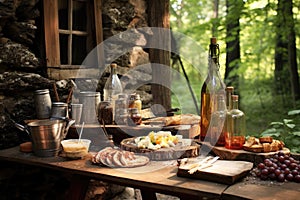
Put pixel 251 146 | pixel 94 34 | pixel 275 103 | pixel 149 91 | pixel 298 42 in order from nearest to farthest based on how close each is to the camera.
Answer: pixel 251 146, pixel 94 34, pixel 149 91, pixel 275 103, pixel 298 42

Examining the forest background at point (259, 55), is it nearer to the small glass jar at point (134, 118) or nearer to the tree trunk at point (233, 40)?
the tree trunk at point (233, 40)

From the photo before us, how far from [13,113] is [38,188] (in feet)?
1.75

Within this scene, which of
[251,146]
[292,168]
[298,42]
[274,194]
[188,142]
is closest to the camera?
[274,194]

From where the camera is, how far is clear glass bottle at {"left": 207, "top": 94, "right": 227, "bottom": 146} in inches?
66.4

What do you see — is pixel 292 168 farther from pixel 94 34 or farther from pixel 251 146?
pixel 94 34

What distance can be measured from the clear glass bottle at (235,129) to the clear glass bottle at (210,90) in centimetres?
14

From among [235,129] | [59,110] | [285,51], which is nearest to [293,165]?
[235,129]

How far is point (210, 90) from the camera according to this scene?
182cm

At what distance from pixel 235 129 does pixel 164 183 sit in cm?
55

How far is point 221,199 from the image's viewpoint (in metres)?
1.18

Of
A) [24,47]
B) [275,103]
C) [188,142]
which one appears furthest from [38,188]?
[275,103]

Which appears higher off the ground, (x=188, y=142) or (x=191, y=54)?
(x=191, y=54)

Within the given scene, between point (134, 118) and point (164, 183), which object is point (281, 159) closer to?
point (164, 183)

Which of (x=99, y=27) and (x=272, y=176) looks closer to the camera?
(x=272, y=176)
